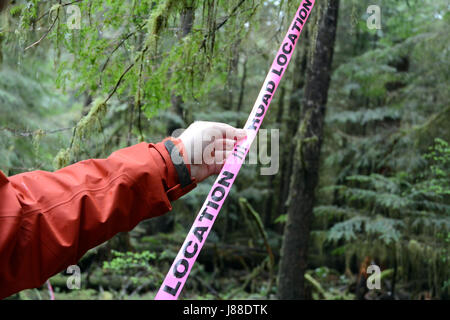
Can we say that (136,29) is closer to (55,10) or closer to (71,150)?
(55,10)

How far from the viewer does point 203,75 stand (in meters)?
3.35

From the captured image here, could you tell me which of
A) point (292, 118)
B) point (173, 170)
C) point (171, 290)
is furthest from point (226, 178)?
point (292, 118)

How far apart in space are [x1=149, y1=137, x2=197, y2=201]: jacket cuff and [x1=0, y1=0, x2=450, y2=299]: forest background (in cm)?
135

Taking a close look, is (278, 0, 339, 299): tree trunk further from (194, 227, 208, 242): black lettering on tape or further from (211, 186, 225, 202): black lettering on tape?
(194, 227, 208, 242): black lettering on tape

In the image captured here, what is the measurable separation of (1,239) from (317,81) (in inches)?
240

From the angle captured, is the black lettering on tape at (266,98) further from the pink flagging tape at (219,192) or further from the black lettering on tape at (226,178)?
the black lettering on tape at (226,178)

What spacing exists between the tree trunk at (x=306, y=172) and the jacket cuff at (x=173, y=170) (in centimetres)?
506

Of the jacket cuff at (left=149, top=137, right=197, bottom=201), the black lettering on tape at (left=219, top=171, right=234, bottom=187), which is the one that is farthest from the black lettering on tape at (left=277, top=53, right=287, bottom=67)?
the jacket cuff at (left=149, top=137, right=197, bottom=201)

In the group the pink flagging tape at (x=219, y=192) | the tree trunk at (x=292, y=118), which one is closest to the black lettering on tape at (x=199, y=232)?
the pink flagging tape at (x=219, y=192)

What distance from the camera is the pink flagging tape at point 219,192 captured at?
5.16ft

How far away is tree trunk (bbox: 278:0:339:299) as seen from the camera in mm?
6547

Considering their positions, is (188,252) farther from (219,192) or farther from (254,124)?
(254,124)

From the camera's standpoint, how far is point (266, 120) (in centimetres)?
918
